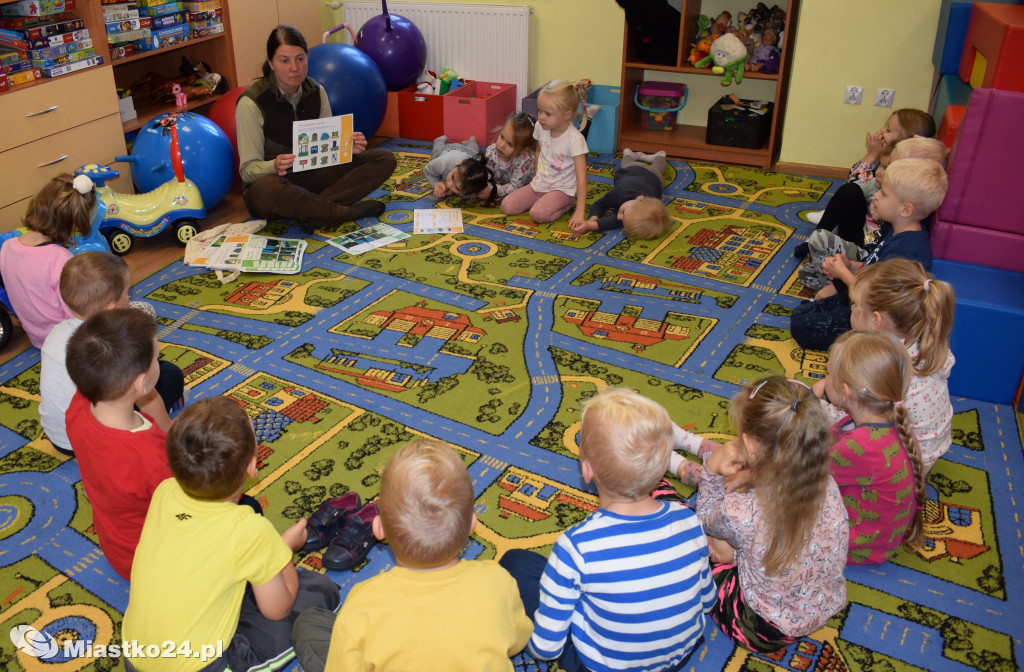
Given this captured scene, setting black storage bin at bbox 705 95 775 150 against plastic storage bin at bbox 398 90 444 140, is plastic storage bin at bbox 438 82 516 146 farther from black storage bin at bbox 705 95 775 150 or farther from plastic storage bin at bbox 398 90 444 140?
black storage bin at bbox 705 95 775 150

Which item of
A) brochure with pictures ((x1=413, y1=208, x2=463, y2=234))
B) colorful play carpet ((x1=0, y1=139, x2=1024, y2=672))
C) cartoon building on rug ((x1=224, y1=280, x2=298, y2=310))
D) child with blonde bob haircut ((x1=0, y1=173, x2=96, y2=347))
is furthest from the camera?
brochure with pictures ((x1=413, y1=208, x2=463, y2=234))

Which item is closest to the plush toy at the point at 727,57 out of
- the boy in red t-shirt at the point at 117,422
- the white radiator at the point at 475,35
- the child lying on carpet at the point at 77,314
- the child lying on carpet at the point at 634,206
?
the child lying on carpet at the point at 634,206

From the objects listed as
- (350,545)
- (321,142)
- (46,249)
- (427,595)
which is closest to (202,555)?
(427,595)

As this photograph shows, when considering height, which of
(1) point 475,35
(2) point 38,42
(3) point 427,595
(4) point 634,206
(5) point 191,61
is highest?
(2) point 38,42

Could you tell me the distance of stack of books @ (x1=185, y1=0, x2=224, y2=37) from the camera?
462 cm

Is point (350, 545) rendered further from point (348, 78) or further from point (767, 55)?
point (767, 55)

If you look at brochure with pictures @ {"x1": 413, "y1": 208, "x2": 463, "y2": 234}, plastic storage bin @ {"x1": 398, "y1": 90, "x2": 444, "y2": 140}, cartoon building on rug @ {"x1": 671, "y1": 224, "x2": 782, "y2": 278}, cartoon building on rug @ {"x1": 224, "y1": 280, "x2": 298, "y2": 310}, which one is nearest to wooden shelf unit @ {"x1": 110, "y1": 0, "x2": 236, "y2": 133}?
plastic storage bin @ {"x1": 398, "y1": 90, "x2": 444, "y2": 140}

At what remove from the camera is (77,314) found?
228 centimetres

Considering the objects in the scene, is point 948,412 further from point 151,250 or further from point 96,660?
point 151,250

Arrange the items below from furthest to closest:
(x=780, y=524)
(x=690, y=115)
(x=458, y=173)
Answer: (x=690, y=115), (x=458, y=173), (x=780, y=524)

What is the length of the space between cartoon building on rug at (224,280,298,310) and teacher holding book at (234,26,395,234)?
58 cm

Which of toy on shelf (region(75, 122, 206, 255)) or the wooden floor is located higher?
toy on shelf (region(75, 122, 206, 255))

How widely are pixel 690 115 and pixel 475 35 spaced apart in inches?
61.9

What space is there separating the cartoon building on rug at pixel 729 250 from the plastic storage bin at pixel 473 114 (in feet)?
5.81
